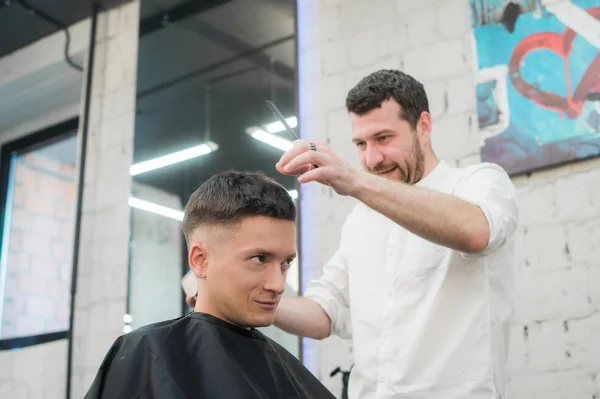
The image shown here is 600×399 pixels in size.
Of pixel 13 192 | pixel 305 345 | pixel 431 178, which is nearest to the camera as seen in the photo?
pixel 431 178

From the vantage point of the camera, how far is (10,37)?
4215mm

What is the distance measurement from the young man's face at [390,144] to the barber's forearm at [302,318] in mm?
412

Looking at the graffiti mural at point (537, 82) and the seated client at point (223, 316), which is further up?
the graffiti mural at point (537, 82)

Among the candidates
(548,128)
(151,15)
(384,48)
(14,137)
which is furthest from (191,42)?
(548,128)

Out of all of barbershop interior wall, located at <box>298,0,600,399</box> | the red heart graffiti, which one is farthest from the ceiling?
the red heart graffiti

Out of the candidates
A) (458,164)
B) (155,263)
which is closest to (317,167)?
(458,164)

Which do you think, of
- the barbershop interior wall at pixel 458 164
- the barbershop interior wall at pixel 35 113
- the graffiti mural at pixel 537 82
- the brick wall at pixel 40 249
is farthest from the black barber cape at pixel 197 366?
the brick wall at pixel 40 249

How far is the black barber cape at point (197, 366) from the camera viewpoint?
1.33 m

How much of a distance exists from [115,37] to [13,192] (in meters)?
1.37

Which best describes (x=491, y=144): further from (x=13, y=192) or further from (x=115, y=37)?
(x=13, y=192)

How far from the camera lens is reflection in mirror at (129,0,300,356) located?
3180 millimetres

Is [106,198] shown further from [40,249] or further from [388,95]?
[388,95]

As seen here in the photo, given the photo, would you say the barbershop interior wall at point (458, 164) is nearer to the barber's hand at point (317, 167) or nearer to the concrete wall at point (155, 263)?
the concrete wall at point (155, 263)

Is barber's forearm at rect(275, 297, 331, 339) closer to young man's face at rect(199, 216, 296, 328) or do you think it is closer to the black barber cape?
the black barber cape
